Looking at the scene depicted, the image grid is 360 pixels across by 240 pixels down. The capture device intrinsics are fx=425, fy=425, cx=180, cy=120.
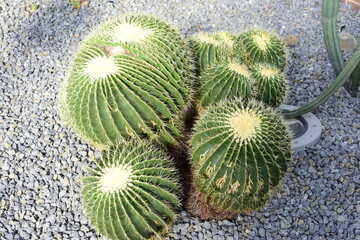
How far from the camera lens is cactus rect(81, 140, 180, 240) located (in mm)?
2049

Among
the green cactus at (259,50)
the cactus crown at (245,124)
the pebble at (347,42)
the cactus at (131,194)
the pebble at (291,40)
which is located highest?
the pebble at (291,40)

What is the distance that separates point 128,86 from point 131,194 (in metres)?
0.58

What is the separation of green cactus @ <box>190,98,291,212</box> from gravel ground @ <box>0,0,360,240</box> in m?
0.39

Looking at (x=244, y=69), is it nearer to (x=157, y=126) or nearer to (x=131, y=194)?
(x=157, y=126)

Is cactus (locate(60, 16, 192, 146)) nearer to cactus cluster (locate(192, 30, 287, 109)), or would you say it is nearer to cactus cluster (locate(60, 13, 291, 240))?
cactus cluster (locate(60, 13, 291, 240))

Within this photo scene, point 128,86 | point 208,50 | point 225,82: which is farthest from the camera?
point 208,50

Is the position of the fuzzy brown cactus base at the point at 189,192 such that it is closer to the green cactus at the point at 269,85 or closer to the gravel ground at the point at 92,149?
the gravel ground at the point at 92,149

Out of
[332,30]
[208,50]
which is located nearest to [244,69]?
[208,50]

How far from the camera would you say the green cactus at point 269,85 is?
2.64 m

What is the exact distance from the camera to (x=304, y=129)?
3.12 metres

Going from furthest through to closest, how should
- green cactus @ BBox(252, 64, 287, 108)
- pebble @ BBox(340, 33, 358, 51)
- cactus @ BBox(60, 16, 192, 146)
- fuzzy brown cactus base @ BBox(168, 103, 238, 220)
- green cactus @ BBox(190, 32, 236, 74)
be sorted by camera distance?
pebble @ BBox(340, 33, 358, 51) < green cactus @ BBox(190, 32, 236, 74) < green cactus @ BBox(252, 64, 287, 108) < fuzzy brown cactus base @ BBox(168, 103, 238, 220) < cactus @ BBox(60, 16, 192, 146)

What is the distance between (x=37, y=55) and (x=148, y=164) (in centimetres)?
230

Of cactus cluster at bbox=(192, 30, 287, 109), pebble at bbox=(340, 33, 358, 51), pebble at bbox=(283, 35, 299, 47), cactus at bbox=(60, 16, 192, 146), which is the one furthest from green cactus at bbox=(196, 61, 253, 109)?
pebble at bbox=(340, 33, 358, 51)

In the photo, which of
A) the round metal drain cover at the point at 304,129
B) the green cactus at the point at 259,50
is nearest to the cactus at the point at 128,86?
the green cactus at the point at 259,50
